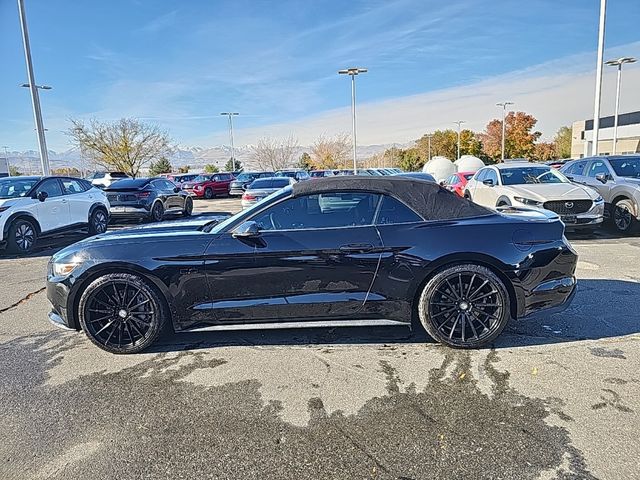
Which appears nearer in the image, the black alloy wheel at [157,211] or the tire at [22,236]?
the tire at [22,236]

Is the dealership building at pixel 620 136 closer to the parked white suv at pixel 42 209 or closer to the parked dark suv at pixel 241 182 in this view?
the parked dark suv at pixel 241 182

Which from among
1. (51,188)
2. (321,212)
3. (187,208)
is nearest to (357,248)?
(321,212)

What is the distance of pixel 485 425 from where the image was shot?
108 inches

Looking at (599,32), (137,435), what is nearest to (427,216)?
(137,435)

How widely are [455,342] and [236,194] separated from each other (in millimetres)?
23253

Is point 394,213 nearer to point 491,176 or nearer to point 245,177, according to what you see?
point 491,176

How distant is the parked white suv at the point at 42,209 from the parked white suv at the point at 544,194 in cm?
933

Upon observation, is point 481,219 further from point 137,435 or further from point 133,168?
point 133,168

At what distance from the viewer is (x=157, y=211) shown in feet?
46.0

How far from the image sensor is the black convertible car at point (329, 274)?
12.3 ft

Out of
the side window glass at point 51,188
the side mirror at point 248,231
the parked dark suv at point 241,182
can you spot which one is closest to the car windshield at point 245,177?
the parked dark suv at point 241,182

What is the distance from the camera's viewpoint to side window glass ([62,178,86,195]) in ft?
34.5

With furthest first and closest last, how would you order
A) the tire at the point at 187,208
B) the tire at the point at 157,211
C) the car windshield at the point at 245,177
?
the car windshield at the point at 245,177
the tire at the point at 187,208
the tire at the point at 157,211

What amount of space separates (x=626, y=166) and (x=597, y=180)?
0.68 meters
